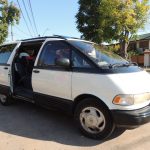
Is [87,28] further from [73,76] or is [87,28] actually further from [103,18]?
[73,76]

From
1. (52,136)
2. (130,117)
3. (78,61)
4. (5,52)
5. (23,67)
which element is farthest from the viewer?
(5,52)

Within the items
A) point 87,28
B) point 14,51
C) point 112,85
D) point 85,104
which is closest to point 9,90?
point 14,51

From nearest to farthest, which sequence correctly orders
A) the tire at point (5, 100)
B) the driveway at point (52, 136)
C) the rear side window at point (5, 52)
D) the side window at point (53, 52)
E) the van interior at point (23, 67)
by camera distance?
the driveway at point (52, 136) < the side window at point (53, 52) < the van interior at point (23, 67) < the rear side window at point (5, 52) < the tire at point (5, 100)

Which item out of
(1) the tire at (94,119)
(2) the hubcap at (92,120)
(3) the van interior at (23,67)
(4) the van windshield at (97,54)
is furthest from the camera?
(3) the van interior at (23,67)

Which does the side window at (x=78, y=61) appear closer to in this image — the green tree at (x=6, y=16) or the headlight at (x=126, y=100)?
the headlight at (x=126, y=100)

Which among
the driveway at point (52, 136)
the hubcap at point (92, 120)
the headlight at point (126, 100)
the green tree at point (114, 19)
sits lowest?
the driveway at point (52, 136)

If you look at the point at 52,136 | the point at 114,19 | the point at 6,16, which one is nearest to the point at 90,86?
the point at 52,136

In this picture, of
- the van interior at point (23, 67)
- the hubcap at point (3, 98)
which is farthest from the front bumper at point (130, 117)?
→ the hubcap at point (3, 98)

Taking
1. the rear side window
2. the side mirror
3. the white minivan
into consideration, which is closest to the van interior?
the rear side window

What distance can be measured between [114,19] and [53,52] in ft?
72.5

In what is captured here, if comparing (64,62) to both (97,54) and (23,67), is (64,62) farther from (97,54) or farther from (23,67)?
(23,67)

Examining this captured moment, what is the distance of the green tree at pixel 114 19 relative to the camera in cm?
2695

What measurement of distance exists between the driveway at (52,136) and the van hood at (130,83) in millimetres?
937

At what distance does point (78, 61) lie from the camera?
5.27 meters
